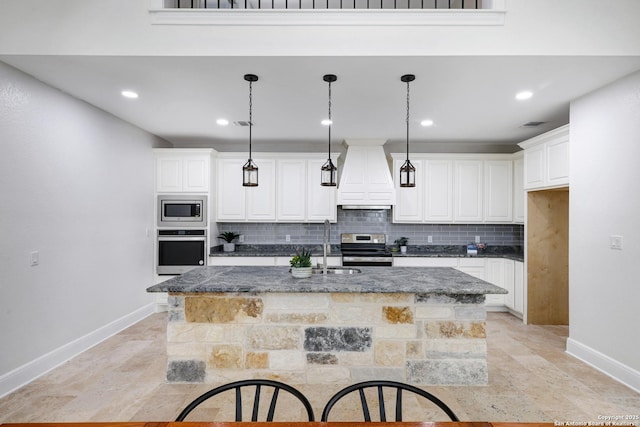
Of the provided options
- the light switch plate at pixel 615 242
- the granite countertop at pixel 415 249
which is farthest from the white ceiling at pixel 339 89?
the granite countertop at pixel 415 249

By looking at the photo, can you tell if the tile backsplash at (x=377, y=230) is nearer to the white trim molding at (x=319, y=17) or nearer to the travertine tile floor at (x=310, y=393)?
the travertine tile floor at (x=310, y=393)

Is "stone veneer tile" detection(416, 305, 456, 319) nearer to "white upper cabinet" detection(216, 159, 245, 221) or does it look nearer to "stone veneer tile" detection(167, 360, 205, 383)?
"stone veneer tile" detection(167, 360, 205, 383)

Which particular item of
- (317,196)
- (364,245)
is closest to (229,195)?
(317,196)

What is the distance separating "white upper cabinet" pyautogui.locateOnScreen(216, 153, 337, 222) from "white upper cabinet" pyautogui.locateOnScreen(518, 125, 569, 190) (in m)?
2.66

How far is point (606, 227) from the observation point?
120 inches

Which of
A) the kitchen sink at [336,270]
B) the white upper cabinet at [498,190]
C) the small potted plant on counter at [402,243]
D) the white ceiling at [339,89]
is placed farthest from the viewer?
the small potted plant on counter at [402,243]

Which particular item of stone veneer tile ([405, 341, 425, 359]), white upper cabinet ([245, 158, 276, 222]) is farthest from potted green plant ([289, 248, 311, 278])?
white upper cabinet ([245, 158, 276, 222])

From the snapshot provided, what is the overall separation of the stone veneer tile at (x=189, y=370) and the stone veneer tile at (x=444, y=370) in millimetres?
1696

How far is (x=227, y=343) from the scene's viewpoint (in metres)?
2.75

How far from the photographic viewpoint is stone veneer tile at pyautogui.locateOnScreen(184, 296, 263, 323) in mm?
2754

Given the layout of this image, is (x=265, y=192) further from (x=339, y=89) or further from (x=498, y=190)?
(x=498, y=190)

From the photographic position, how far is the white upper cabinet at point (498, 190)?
5191 mm

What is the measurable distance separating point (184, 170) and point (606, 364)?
5404 mm

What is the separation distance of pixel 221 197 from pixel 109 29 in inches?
118
